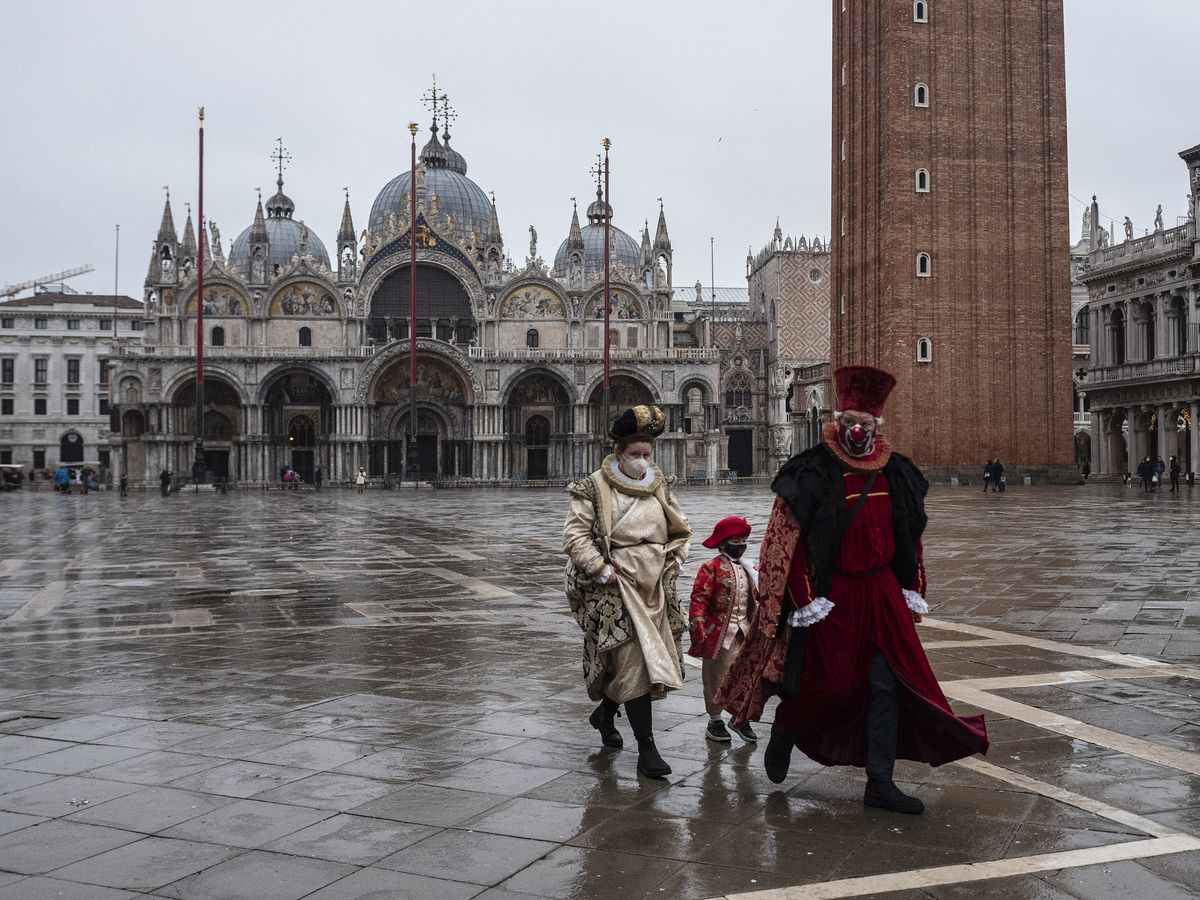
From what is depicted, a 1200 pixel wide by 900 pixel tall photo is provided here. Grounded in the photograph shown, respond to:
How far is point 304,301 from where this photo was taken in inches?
2125

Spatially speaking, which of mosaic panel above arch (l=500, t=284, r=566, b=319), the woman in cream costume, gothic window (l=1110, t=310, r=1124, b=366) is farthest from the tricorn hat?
mosaic panel above arch (l=500, t=284, r=566, b=319)

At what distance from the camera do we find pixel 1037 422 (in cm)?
3947

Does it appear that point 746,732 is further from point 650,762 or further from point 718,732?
point 650,762

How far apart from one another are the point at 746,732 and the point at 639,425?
1464 millimetres

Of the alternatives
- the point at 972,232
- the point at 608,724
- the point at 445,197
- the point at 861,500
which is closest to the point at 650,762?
the point at 608,724

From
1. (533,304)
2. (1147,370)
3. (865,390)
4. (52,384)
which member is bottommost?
(865,390)

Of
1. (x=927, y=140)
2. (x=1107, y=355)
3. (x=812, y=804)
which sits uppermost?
(x=927, y=140)

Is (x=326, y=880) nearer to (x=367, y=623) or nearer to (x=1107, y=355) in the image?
(x=367, y=623)

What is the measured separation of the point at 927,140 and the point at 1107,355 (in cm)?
1431

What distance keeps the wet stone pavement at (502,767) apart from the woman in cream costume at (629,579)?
31 centimetres

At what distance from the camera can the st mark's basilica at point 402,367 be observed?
51.4 metres

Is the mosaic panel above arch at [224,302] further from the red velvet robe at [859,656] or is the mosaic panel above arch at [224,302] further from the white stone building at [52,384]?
the red velvet robe at [859,656]

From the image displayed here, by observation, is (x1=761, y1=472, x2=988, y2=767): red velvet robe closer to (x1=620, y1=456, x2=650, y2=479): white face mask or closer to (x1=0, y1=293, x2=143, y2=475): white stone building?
(x1=620, y1=456, x2=650, y2=479): white face mask

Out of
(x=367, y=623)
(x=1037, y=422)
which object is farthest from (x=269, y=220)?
(x=367, y=623)
